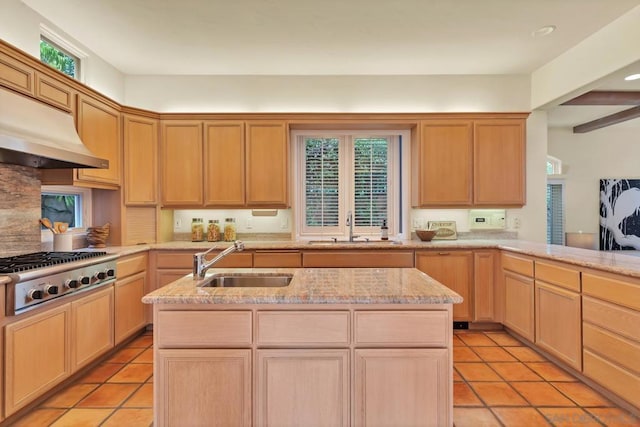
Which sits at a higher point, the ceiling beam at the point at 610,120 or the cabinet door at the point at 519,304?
the ceiling beam at the point at 610,120

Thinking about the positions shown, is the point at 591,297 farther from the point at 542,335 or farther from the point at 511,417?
the point at 511,417

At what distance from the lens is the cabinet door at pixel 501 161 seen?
3.81 meters

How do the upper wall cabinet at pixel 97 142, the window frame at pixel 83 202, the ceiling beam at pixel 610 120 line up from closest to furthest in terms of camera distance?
the upper wall cabinet at pixel 97 142 < the window frame at pixel 83 202 < the ceiling beam at pixel 610 120

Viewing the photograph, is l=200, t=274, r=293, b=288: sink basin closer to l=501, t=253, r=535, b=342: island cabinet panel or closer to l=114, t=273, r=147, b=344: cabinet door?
l=114, t=273, r=147, b=344: cabinet door

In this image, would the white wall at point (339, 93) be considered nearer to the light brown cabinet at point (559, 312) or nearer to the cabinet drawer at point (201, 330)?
the light brown cabinet at point (559, 312)

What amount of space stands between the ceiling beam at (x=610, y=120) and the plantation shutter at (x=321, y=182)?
13.9ft

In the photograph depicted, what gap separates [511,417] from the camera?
2062 millimetres

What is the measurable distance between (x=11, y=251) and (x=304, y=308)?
7.89ft

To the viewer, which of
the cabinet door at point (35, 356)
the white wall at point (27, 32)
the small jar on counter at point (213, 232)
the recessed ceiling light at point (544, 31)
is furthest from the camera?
the small jar on counter at point (213, 232)

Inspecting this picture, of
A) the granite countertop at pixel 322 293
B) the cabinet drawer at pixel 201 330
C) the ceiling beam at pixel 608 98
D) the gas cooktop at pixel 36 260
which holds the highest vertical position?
the ceiling beam at pixel 608 98

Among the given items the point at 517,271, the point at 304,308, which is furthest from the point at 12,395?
the point at 517,271

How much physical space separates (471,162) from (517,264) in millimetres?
1238

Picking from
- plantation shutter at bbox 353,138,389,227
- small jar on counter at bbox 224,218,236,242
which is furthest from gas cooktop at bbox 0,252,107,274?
plantation shutter at bbox 353,138,389,227

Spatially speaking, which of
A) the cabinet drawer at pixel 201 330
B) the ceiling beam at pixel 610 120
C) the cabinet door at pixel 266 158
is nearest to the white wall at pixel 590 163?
the ceiling beam at pixel 610 120
